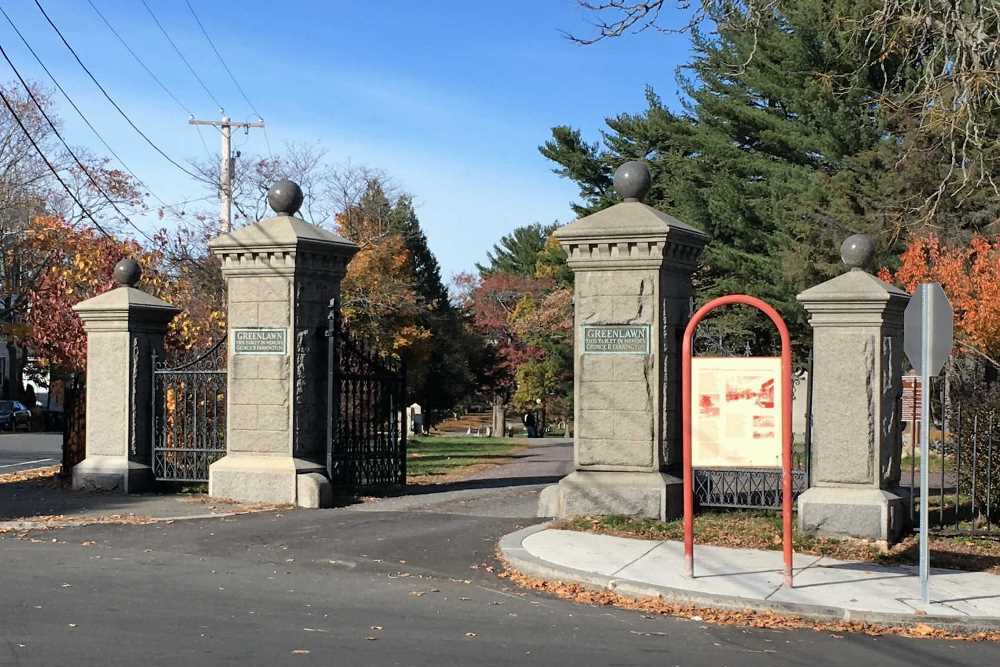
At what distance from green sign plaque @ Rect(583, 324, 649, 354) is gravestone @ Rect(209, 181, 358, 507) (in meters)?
3.84

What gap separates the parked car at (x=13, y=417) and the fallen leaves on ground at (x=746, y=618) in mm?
43063

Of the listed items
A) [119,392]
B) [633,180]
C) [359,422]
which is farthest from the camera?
[119,392]

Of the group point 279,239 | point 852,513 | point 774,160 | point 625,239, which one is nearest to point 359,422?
point 279,239

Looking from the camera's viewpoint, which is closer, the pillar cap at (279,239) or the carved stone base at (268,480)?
the carved stone base at (268,480)

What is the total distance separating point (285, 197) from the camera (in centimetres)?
1536

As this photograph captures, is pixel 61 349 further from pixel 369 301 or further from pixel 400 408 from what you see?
pixel 400 408

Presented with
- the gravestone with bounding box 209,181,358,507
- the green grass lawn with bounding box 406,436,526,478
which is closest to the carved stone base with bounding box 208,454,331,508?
the gravestone with bounding box 209,181,358,507

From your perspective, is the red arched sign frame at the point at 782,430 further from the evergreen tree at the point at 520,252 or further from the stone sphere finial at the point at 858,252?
the evergreen tree at the point at 520,252

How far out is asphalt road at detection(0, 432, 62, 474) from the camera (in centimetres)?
2580

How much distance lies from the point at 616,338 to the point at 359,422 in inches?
170

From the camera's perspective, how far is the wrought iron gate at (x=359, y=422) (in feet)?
50.0

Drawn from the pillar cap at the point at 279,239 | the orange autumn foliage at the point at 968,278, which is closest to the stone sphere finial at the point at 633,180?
the pillar cap at the point at 279,239

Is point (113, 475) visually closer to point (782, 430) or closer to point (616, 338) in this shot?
point (616, 338)

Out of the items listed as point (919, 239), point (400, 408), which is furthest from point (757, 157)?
point (400, 408)
